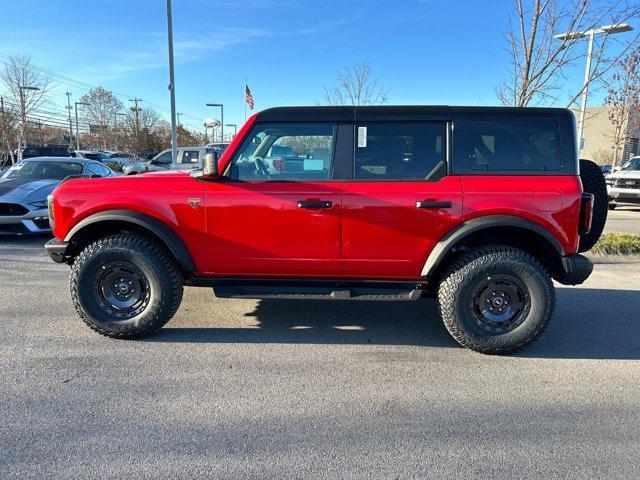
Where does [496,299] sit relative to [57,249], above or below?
below

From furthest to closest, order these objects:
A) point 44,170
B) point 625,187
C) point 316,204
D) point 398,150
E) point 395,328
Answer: point 625,187 → point 44,170 → point 395,328 → point 398,150 → point 316,204

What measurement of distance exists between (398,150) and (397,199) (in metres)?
0.44

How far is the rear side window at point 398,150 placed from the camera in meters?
3.70

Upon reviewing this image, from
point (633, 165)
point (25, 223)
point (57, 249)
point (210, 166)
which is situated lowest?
point (25, 223)

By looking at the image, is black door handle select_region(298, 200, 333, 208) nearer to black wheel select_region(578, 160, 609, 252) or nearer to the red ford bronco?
the red ford bronco

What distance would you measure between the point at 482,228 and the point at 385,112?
1232mm

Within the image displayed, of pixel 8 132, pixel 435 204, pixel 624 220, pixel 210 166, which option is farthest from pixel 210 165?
pixel 8 132

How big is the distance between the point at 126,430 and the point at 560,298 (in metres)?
4.69

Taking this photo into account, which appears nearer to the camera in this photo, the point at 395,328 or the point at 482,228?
the point at 482,228

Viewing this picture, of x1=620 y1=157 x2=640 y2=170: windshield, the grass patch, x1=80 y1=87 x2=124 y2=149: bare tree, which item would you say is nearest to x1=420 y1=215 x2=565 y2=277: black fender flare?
the grass patch

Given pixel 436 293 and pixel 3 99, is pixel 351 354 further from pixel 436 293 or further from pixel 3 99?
pixel 3 99

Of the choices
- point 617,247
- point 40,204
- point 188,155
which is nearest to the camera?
point 617,247

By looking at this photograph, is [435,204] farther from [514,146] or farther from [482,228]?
[514,146]

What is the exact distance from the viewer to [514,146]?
12.0 ft
